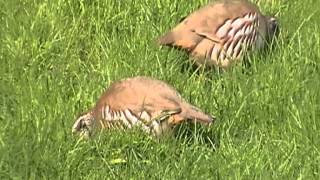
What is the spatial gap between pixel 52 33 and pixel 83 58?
0.75 ft

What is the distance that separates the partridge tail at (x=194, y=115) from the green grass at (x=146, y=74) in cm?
10

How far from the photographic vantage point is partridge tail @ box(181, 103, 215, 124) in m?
4.27

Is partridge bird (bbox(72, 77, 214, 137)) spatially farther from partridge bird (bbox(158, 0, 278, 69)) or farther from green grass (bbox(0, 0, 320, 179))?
partridge bird (bbox(158, 0, 278, 69))

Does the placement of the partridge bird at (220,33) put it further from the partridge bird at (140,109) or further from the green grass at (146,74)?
the partridge bird at (140,109)

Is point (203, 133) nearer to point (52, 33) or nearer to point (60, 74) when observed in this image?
point (60, 74)

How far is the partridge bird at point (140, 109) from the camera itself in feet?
14.0

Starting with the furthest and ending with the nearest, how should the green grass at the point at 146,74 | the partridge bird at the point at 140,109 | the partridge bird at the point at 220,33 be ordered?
1. the partridge bird at the point at 220,33
2. the partridge bird at the point at 140,109
3. the green grass at the point at 146,74

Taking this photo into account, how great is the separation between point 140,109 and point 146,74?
2.09 ft

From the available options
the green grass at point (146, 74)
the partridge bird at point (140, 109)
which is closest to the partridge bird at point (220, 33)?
the green grass at point (146, 74)

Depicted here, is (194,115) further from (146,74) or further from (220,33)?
(220,33)

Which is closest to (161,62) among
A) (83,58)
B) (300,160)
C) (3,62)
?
(83,58)

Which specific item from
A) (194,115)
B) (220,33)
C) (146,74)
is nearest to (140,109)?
(194,115)

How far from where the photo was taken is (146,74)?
4.92 metres

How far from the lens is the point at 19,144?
392 cm
